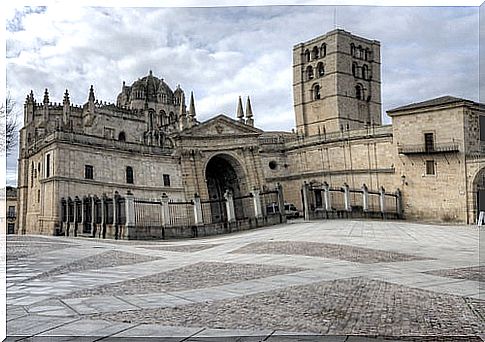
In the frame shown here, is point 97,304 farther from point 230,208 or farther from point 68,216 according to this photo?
point 68,216

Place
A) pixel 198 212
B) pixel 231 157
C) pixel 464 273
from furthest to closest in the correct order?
1. pixel 231 157
2. pixel 198 212
3. pixel 464 273

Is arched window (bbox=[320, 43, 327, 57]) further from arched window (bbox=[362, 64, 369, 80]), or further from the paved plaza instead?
the paved plaza

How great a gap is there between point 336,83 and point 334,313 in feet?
130

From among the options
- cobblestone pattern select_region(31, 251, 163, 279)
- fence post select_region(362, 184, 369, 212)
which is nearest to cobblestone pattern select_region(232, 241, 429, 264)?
cobblestone pattern select_region(31, 251, 163, 279)

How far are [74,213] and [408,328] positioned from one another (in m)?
19.3

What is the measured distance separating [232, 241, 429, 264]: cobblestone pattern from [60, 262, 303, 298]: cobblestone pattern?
1.77 metres

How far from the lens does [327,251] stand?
33.2 ft

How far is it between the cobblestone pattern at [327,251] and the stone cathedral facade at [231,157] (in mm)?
13504

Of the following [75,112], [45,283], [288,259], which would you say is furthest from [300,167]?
[45,283]

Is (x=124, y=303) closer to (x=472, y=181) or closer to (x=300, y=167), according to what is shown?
(x=472, y=181)

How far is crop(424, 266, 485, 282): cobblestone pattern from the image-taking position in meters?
7.07

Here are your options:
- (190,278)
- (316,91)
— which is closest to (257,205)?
(190,278)

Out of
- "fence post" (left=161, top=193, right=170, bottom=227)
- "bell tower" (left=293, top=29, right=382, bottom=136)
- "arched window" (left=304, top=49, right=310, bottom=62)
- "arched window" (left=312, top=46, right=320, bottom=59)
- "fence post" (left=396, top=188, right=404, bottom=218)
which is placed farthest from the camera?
"arched window" (left=304, top=49, right=310, bottom=62)

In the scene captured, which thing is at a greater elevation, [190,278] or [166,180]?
[166,180]
